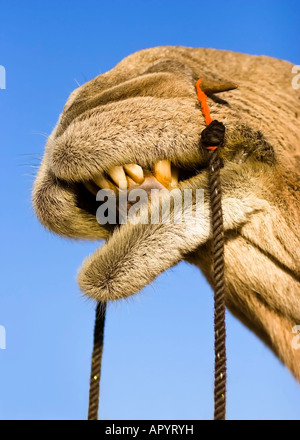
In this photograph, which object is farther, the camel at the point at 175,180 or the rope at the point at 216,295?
the camel at the point at 175,180

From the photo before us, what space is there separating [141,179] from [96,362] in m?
0.77

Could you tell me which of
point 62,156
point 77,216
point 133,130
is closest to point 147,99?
point 133,130

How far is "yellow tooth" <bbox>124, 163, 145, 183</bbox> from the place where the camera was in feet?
7.63

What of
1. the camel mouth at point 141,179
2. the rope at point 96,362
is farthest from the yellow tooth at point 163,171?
the rope at point 96,362

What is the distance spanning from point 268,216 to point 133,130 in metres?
0.63

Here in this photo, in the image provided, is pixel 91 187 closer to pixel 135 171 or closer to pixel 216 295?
pixel 135 171

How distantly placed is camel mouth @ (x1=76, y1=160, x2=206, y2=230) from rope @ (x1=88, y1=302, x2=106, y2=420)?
0.45 m

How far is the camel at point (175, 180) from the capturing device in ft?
7.53

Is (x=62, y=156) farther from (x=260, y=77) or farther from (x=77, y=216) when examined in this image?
(x=260, y=77)

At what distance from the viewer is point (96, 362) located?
8.11ft

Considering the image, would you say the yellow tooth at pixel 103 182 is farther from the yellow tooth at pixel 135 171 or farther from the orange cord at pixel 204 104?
the orange cord at pixel 204 104

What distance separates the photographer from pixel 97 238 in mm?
2676

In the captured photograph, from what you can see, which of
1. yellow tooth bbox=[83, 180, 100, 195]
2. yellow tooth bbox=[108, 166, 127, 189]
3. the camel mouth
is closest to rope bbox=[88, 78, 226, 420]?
the camel mouth

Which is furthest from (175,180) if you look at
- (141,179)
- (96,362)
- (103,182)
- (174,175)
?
(96,362)
